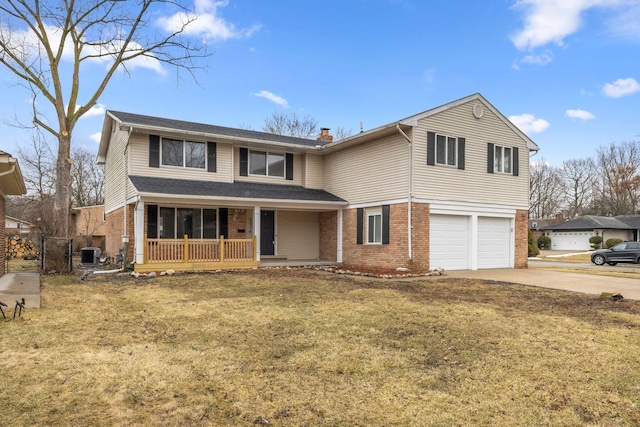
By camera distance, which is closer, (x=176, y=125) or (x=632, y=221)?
(x=176, y=125)

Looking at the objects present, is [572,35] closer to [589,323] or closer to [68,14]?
[589,323]

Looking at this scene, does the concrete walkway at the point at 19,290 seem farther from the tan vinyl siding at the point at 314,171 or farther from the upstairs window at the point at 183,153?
the tan vinyl siding at the point at 314,171

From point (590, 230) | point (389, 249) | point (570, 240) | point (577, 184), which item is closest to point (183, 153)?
point (389, 249)

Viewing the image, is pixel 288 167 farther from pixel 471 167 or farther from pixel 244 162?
pixel 471 167

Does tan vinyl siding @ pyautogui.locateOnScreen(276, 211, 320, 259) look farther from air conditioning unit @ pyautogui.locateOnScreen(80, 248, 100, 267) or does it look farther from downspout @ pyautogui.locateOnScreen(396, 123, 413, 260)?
air conditioning unit @ pyautogui.locateOnScreen(80, 248, 100, 267)

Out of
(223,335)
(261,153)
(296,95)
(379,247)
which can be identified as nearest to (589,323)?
(223,335)

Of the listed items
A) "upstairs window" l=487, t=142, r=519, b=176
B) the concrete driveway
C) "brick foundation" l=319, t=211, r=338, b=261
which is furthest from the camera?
"brick foundation" l=319, t=211, r=338, b=261

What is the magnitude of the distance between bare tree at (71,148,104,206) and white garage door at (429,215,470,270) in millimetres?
30253

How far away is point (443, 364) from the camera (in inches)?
182

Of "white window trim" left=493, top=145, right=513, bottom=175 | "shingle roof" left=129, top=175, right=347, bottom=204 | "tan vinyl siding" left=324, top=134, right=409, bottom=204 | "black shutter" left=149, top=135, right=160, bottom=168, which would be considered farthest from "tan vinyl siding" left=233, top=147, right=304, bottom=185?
"white window trim" left=493, top=145, right=513, bottom=175

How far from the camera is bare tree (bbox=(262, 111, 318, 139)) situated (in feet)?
122

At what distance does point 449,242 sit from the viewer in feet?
49.0

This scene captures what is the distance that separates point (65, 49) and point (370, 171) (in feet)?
50.1

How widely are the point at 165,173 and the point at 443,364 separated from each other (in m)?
13.0
